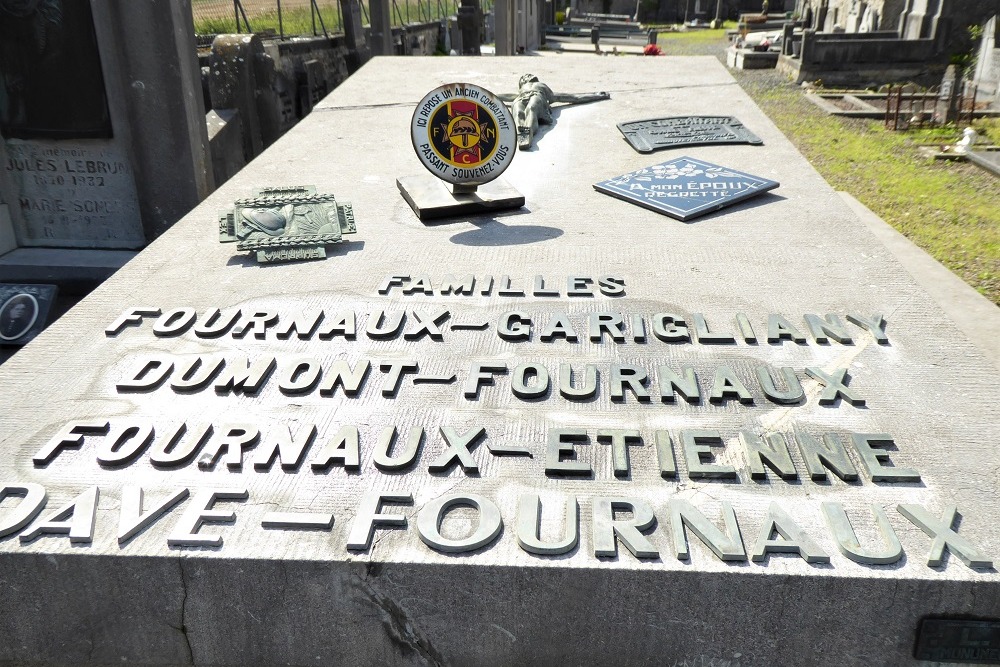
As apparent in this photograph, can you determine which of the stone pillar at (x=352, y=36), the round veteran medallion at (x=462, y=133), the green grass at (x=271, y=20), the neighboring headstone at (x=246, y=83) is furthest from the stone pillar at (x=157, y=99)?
the stone pillar at (x=352, y=36)

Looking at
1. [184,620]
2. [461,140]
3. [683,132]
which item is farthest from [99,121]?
[184,620]

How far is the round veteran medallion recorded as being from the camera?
395cm

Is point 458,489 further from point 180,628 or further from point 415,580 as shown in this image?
point 180,628

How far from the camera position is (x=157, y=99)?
5984 mm

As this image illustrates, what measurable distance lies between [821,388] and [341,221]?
2379 millimetres

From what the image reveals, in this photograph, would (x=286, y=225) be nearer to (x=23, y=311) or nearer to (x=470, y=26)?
(x=23, y=311)

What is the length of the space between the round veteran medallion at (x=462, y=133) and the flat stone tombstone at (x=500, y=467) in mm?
657

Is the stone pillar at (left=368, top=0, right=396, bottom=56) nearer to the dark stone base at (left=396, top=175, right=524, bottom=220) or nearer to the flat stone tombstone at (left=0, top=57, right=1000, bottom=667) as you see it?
the dark stone base at (left=396, top=175, right=524, bottom=220)

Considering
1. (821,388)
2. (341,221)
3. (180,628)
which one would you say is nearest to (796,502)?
(821,388)

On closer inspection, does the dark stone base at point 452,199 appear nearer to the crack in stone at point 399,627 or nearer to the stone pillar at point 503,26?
the crack in stone at point 399,627

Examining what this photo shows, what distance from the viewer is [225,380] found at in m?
2.72

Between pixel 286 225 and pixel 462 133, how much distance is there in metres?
0.98

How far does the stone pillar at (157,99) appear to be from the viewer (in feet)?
18.9

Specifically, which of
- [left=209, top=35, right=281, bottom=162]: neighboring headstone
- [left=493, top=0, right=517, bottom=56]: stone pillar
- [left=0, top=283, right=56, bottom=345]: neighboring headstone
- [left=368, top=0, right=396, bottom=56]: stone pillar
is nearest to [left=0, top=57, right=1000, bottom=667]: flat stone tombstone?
[left=0, top=283, right=56, bottom=345]: neighboring headstone
